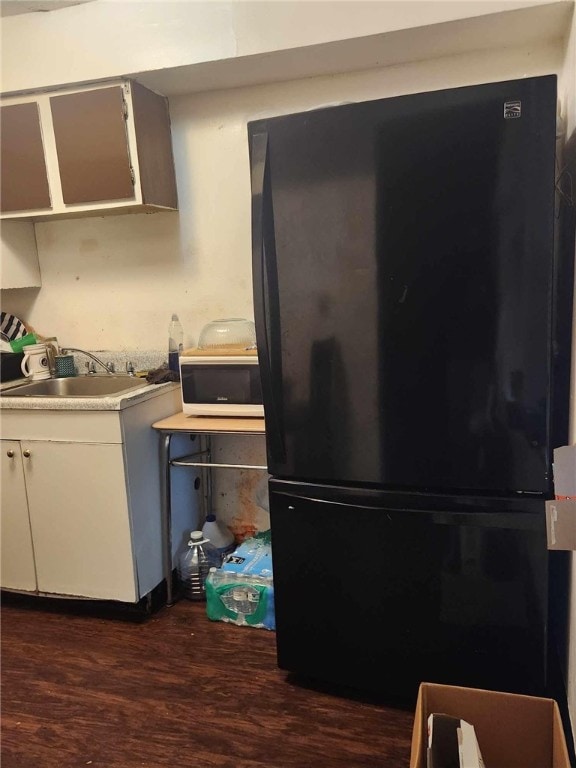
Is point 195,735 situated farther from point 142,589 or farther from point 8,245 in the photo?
point 8,245

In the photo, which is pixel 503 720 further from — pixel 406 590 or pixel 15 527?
pixel 15 527

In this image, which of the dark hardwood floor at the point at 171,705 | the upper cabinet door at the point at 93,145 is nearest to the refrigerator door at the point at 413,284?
the dark hardwood floor at the point at 171,705

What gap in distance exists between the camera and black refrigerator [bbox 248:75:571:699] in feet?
4.66

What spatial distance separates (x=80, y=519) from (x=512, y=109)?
6.52 feet

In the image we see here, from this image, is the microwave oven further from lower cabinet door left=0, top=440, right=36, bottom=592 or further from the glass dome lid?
lower cabinet door left=0, top=440, right=36, bottom=592

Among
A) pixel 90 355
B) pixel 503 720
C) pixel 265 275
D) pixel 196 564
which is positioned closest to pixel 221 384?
pixel 265 275

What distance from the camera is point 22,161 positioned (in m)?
2.36

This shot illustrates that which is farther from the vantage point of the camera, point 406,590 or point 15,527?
point 15,527

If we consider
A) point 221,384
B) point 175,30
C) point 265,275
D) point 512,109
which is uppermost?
point 175,30

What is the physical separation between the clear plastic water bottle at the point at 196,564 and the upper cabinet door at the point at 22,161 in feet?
5.05

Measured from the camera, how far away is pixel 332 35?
1.92 m

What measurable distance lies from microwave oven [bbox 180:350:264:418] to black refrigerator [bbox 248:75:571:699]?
0.47 metres

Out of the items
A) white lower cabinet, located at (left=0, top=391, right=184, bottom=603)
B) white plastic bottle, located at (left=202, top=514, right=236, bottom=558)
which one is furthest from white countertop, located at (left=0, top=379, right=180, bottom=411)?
white plastic bottle, located at (left=202, top=514, right=236, bottom=558)

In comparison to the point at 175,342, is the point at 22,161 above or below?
above
